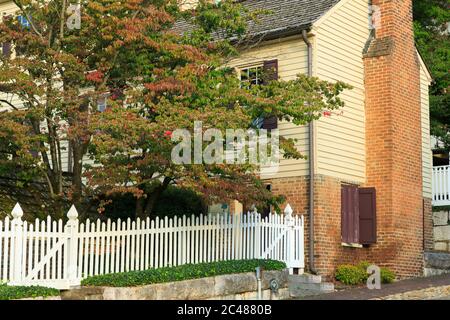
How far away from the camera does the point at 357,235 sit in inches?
787

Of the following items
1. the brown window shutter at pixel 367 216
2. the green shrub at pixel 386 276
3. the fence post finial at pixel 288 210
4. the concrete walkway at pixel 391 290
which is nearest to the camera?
the concrete walkway at pixel 391 290

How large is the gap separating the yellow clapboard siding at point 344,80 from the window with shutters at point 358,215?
39 cm

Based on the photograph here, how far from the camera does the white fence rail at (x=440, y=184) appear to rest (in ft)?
78.6

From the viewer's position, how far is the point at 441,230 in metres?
22.8

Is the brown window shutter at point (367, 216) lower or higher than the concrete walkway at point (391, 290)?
higher

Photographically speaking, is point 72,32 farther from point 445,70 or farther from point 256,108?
point 445,70

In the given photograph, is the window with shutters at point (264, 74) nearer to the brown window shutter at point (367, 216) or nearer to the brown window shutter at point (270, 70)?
the brown window shutter at point (270, 70)

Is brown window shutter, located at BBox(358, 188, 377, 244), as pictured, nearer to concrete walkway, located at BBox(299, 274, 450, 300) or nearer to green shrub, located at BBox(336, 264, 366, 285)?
green shrub, located at BBox(336, 264, 366, 285)

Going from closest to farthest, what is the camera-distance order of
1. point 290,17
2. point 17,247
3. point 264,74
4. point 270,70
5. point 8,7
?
point 17,247 → point 264,74 → point 270,70 → point 290,17 → point 8,7

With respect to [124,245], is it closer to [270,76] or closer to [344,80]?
[270,76]

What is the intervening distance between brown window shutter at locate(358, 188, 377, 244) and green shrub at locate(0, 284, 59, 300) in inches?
344

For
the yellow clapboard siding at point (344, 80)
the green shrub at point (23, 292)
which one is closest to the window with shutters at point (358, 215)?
the yellow clapboard siding at point (344, 80)

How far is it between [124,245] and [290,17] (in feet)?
27.1

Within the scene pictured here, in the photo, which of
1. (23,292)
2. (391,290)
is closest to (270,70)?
Result: (391,290)
